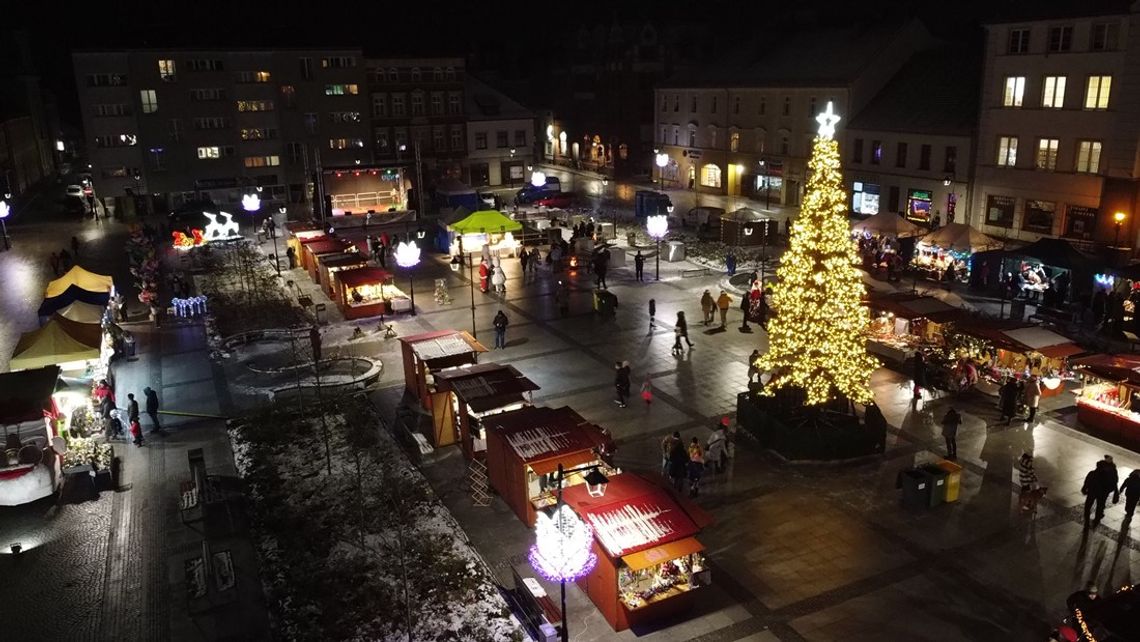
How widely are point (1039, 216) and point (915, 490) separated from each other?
2849cm

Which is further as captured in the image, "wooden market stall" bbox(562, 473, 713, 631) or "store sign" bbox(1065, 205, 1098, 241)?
"store sign" bbox(1065, 205, 1098, 241)

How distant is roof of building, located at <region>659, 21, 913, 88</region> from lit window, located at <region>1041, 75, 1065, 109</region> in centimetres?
1638

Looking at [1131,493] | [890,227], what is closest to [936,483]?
[1131,493]

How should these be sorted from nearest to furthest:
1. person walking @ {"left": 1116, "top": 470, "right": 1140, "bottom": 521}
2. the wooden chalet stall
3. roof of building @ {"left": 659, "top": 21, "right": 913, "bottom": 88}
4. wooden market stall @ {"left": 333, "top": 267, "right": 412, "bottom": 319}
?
1. person walking @ {"left": 1116, "top": 470, "right": 1140, "bottom": 521}
2. the wooden chalet stall
3. wooden market stall @ {"left": 333, "top": 267, "right": 412, "bottom": 319}
4. roof of building @ {"left": 659, "top": 21, "right": 913, "bottom": 88}

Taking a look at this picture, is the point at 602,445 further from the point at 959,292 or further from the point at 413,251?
the point at 959,292

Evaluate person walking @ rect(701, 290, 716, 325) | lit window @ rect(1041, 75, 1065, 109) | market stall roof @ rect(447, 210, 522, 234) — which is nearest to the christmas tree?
person walking @ rect(701, 290, 716, 325)

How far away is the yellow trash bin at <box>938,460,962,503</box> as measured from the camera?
1812 centimetres

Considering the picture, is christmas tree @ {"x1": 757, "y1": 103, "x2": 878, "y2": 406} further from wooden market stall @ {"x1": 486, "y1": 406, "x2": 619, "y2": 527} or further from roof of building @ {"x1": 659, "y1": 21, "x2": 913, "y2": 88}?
roof of building @ {"x1": 659, "y1": 21, "x2": 913, "y2": 88}

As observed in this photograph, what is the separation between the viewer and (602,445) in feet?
60.1

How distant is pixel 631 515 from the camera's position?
1473cm

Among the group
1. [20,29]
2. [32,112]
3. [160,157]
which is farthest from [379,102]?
[20,29]

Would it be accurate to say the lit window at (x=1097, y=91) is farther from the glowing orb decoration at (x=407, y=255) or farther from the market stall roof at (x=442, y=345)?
the glowing orb decoration at (x=407, y=255)

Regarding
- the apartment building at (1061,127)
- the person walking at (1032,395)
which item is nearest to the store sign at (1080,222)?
the apartment building at (1061,127)

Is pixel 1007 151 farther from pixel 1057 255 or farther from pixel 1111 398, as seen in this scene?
pixel 1111 398
